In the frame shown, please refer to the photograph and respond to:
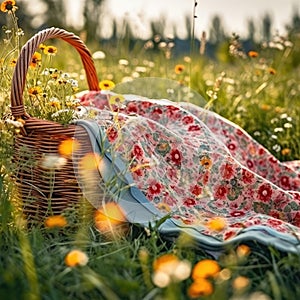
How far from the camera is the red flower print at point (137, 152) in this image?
2.43m

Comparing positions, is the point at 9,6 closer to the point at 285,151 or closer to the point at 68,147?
the point at 68,147

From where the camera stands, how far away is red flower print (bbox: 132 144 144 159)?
95.8 inches

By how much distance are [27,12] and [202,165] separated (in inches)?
437

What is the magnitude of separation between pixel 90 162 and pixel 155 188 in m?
0.29

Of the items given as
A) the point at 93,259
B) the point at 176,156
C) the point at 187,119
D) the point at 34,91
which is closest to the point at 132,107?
the point at 187,119

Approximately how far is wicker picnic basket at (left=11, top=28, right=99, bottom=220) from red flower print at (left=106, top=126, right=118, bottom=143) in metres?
0.09

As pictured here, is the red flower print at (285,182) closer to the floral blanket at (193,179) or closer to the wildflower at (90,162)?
the floral blanket at (193,179)

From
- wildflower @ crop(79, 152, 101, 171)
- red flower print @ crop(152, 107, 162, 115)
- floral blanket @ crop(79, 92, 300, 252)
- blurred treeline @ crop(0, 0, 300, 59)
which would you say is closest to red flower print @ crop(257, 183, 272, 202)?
floral blanket @ crop(79, 92, 300, 252)

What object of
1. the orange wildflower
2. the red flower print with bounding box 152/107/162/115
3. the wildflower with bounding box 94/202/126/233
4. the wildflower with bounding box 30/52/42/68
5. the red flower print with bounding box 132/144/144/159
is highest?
the orange wildflower

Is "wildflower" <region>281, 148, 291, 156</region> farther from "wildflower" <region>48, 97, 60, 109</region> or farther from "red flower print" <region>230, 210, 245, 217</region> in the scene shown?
"wildflower" <region>48, 97, 60, 109</region>

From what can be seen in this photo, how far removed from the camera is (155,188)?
8.07 ft

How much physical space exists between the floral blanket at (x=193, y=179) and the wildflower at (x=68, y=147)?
0.37 feet

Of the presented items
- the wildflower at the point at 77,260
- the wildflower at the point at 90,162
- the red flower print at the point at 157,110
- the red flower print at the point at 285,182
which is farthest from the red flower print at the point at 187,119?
the wildflower at the point at 77,260

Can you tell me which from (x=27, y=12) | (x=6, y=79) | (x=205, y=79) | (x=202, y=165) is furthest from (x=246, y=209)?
(x=27, y=12)
